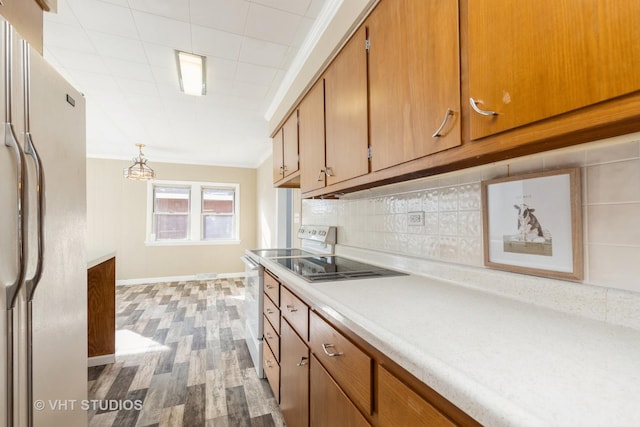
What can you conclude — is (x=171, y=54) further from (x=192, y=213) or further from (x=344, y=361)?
(x=192, y=213)

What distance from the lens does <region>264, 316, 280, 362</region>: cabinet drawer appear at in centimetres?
172

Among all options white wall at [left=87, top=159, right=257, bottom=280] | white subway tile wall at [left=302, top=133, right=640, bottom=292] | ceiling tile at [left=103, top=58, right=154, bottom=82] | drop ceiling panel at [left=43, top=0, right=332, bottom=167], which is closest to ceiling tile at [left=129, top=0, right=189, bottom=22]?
drop ceiling panel at [left=43, top=0, right=332, bottom=167]

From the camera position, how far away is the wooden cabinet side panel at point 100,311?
2.33 m

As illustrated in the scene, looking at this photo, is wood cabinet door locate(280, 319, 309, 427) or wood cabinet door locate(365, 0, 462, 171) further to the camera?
wood cabinet door locate(280, 319, 309, 427)

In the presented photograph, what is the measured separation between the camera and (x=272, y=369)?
185 cm

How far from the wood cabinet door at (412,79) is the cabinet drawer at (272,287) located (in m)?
0.96

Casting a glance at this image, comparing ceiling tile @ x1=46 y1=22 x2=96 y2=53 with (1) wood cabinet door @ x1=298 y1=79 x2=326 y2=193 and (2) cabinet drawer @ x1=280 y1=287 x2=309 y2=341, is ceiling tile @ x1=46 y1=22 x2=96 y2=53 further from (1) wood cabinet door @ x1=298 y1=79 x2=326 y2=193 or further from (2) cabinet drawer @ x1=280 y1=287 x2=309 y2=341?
(2) cabinet drawer @ x1=280 y1=287 x2=309 y2=341

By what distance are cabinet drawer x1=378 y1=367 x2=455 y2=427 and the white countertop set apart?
65 millimetres

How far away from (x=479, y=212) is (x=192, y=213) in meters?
5.47

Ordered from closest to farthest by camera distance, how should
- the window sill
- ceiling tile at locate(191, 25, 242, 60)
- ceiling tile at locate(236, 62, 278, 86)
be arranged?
ceiling tile at locate(191, 25, 242, 60) → ceiling tile at locate(236, 62, 278, 86) → the window sill

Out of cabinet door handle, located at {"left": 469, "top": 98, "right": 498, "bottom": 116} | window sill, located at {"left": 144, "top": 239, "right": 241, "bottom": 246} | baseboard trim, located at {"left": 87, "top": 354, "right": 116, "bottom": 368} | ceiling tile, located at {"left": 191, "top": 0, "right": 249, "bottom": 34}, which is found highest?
ceiling tile, located at {"left": 191, "top": 0, "right": 249, "bottom": 34}

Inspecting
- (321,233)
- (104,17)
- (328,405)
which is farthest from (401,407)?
(104,17)

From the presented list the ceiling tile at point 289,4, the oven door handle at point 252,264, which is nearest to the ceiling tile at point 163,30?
the ceiling tile at point 289,4

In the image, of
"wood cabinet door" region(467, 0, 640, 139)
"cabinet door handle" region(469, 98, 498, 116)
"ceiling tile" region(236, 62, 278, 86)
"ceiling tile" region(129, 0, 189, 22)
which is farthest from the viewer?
"ceiling tile" region(236, 62, 278, 86)
